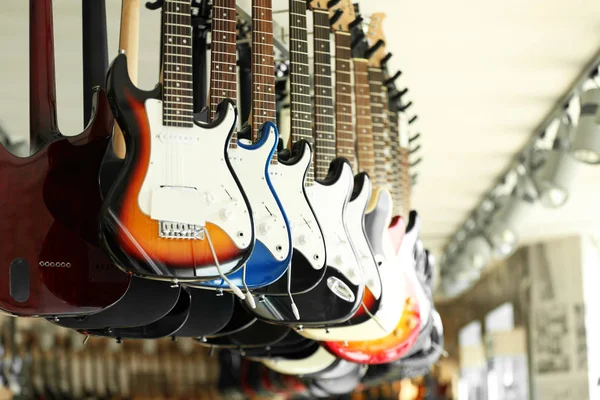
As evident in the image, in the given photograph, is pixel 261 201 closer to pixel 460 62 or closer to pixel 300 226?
pixel 300 226

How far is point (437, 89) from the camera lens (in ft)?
14.8

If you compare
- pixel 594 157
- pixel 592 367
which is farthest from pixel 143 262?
pixel 592 367

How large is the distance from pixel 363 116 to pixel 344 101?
224 millimetres

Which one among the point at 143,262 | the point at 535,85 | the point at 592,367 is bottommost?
the point at 592,367

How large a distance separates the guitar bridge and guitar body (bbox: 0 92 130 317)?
181 millimetres

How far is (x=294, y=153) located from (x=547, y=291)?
6074 millimetres

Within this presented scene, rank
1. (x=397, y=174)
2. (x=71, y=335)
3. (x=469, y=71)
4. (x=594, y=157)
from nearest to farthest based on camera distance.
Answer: (x=397, y=174) < (x=594, y=157) < (x=469, y=71) < (x=71, y=335)

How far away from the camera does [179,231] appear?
1855 millimetres

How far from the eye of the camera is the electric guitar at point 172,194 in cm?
181

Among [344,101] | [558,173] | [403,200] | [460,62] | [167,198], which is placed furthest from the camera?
[558,173]

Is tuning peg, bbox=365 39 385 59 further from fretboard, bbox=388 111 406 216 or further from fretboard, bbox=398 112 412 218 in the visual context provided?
fretboard, bbox=398 112 412 218

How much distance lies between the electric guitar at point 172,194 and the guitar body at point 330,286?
1.04ft

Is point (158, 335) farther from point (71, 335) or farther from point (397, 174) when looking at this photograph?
point (71, 335)

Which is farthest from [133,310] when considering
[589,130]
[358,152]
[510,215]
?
[510,215]
